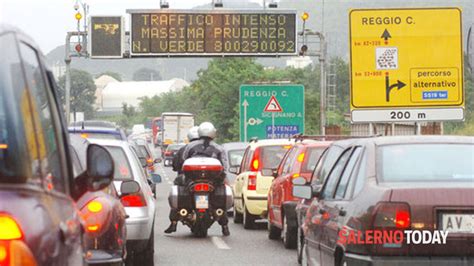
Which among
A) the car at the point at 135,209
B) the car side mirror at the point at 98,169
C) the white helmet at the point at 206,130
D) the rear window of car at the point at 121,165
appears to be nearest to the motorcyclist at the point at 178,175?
the white helmet at the point at 206,130

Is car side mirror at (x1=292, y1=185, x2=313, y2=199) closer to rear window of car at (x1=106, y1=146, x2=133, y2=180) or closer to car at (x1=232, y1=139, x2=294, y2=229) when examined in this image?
rear window of car at (x1=106, y1=146, x2=133, y2=180)

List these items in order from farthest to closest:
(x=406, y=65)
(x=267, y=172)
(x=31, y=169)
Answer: (x=406, y=65), (x=267, y=172), (x=31, y=169)

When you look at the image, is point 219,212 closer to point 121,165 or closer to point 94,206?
point 121,165

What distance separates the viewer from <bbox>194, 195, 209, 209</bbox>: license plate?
18250mm

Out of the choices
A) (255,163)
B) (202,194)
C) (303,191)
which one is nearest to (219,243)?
(202,194)

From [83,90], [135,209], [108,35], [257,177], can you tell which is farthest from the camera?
[83,90]

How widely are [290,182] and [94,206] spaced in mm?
A: 8044

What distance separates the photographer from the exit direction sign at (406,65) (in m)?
28.5

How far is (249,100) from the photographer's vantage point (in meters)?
49.1

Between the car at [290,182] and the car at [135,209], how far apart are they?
284 cm

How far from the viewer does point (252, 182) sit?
20.9m

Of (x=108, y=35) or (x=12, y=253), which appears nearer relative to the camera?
(x=12, y=253)

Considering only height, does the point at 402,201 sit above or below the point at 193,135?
below

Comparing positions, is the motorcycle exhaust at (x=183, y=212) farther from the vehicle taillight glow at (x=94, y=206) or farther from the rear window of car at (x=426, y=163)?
the rear window of car at (x=426, y=163)
